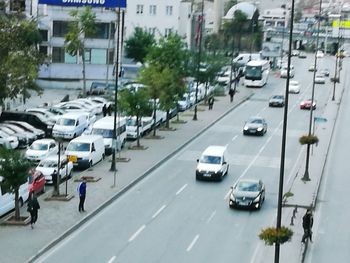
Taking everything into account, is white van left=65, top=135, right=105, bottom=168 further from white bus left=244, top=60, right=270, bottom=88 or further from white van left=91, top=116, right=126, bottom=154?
white bus left=244, top=60, right=270, bottom=88

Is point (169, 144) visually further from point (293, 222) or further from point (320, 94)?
point (320, 94)

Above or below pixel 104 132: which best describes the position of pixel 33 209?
below

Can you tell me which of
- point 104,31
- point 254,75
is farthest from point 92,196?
point 254,75

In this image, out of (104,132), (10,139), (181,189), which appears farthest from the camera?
(104,132)

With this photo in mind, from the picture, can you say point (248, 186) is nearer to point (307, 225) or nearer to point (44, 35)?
point (307, 225)

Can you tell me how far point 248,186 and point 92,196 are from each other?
6844mm

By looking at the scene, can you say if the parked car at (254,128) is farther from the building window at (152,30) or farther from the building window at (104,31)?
the building window at (152,30)

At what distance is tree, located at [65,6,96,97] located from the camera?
2936 inches

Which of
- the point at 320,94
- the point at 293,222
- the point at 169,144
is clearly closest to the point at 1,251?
the point at 293,222

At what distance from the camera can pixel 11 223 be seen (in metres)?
31.9

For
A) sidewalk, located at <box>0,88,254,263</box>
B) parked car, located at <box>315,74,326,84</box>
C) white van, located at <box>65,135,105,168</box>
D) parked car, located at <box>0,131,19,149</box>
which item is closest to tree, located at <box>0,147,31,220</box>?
sidewalk, located at <box>0,88,254,263</box>

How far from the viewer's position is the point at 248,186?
36.6 meters

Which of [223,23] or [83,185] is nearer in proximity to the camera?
[83,185]

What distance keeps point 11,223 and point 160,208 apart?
6.90m
